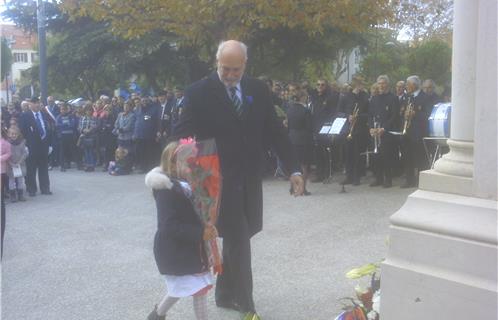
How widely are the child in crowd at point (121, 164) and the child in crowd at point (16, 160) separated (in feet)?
12.1

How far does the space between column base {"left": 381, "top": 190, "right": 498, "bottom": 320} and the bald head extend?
157 centimetres

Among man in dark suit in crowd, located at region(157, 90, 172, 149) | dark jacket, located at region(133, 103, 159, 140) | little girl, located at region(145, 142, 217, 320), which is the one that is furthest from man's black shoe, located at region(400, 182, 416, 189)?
little girl, located at region(145, 142, 217, 320)

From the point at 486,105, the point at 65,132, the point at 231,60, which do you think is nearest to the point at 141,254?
the point at 231,60

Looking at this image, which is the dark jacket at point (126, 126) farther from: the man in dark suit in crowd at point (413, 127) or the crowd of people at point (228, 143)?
the man in dark suit in crowd at point (413, 127)

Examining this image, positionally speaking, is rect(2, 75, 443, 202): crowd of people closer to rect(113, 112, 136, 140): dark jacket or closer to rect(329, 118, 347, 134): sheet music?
rect(329, 118, 347, 134): sheet music

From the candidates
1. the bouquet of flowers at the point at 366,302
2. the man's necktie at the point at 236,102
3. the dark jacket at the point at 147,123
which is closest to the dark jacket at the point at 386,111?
the dark jacket at the point at 147,123

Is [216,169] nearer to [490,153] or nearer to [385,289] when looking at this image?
[385,289]

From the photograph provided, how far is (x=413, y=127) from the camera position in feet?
34.5

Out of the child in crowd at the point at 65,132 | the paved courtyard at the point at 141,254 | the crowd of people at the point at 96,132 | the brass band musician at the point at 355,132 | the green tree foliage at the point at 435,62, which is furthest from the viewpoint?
the green tree foliage at the point at 435,62

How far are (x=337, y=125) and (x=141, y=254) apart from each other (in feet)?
17.5

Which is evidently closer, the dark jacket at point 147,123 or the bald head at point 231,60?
the bald head at point 231,60

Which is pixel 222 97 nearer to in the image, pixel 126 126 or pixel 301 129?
pixel 301 129

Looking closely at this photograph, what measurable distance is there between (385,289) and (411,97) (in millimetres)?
7712

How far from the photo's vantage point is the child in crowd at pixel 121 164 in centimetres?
1433
